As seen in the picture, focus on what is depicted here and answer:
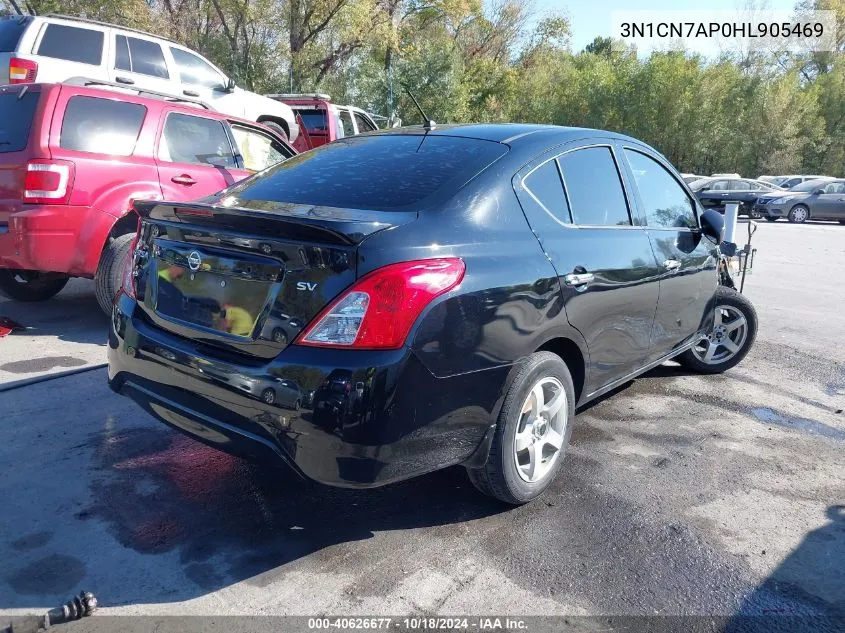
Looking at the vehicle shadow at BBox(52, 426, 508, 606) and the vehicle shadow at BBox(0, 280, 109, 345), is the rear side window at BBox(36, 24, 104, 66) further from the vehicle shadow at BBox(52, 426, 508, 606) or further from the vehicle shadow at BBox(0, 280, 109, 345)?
the vehicle shadow at BBox(52, 426, 508, 606)

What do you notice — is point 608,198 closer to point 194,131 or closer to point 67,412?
point 67,412

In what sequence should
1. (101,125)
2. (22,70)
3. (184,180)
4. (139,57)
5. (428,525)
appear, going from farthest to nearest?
(139,57) < (22,70) < (184,180) < (101,125) < (428,525)

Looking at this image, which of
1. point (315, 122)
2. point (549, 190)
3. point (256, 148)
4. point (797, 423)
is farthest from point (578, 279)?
point (315, 122)

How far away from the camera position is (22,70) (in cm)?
843

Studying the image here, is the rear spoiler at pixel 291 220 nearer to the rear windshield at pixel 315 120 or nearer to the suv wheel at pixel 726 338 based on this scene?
the suv wheel at pixel 726 338

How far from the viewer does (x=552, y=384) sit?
3.22 metres

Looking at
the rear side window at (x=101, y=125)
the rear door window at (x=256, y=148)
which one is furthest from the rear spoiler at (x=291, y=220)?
the rear door window at (x=256, y=148)

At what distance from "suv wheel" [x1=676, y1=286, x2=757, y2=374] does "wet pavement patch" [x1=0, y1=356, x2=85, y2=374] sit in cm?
458

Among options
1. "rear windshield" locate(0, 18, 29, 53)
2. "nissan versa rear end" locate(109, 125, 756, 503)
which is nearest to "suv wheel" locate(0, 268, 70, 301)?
"rear windshield" locate(0, 18, 29, 53)

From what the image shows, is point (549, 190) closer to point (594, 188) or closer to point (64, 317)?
point (594, 188)

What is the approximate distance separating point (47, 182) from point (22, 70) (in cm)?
438

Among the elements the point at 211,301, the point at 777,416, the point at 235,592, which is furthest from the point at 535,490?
the point at 777,416

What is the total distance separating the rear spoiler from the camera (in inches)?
98.3

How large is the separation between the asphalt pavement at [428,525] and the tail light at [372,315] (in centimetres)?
56
